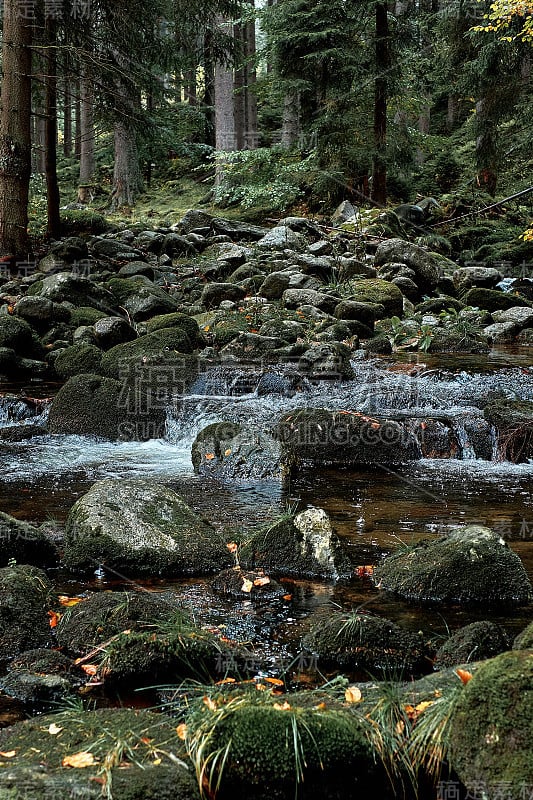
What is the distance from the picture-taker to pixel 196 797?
Result: 7.90ft

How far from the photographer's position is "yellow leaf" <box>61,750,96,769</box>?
2463 mm

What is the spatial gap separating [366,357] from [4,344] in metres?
5.56

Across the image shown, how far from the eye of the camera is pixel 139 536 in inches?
196

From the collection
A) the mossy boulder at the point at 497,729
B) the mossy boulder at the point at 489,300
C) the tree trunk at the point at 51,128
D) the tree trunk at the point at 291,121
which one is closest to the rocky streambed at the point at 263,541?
the mossy boulder at the point at 497,729

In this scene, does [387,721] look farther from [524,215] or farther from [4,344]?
[524,215]

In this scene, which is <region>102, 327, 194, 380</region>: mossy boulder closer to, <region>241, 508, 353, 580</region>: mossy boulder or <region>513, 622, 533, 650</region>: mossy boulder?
<region>241, 508, 353, 580</region>: mossy boulder

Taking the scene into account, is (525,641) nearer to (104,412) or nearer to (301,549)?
(301,549)

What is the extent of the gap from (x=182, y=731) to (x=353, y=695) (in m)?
0.68

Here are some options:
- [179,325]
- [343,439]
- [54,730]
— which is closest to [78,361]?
[179,325]

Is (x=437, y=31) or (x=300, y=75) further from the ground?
(x=437, y=31)

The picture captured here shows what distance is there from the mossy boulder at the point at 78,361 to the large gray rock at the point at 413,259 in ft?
25.1

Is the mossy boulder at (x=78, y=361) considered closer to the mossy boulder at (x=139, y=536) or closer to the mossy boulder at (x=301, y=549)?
the mossy boulder at (x=139, y=536)

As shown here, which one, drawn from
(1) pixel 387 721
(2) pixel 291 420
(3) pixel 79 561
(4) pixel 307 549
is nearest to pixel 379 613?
(4) pixel 307 549

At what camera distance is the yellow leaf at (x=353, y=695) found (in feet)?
9.48
